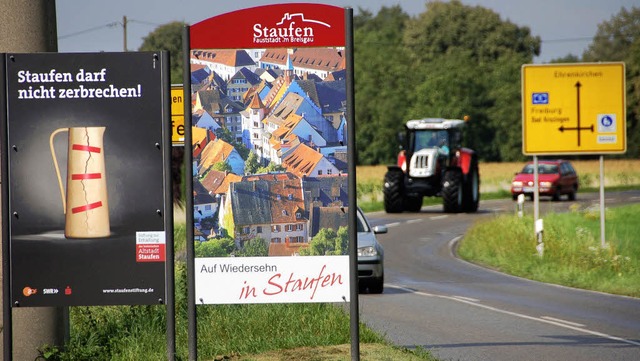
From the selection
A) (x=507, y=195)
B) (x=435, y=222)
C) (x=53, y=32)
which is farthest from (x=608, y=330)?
(x=507, y=195)

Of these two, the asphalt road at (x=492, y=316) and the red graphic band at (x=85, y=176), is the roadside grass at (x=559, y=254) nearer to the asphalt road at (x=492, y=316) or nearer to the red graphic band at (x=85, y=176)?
the asphalt road at (x=492, y=316)

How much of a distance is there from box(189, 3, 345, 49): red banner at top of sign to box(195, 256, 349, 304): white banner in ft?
5.20

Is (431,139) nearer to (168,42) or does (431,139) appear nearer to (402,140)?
(402,140)

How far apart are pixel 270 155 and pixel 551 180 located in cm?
4438

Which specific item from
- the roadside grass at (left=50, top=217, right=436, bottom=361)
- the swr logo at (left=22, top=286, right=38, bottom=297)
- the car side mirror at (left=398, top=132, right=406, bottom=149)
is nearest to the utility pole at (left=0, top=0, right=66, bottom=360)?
the roadside grass at (left=50, top=217, right=436, bottom=361)

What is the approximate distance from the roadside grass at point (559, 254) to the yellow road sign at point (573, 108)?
6.78 feet

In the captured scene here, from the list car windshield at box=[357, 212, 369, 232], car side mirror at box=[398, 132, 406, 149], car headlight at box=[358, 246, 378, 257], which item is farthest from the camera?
car side mirror at box=[398, 132, 406, 149]

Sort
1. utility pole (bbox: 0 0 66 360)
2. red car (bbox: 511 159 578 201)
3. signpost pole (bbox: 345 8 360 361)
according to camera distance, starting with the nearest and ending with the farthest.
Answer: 1. signpost pole (bbox: 345 8 360 361)
2. utility pole (bbox: 0 0 66 360)
3. red car (bbox: 511 159 578 201)

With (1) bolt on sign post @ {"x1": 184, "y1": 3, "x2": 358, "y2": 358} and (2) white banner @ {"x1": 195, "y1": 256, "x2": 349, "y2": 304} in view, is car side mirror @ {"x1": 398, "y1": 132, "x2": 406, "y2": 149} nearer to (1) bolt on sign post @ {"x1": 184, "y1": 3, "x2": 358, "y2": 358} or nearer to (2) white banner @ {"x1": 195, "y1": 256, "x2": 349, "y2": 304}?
(1) bolt on sign post @ {"x1": 184, "y1": 3, "x2": 358, "y2": 358}

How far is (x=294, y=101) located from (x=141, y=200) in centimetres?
137

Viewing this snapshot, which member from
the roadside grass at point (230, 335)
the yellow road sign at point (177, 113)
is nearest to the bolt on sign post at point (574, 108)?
the yellow road sign at point (177, 113)

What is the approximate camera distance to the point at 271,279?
9281mm

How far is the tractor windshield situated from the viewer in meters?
42.6

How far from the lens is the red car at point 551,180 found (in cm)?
5291
